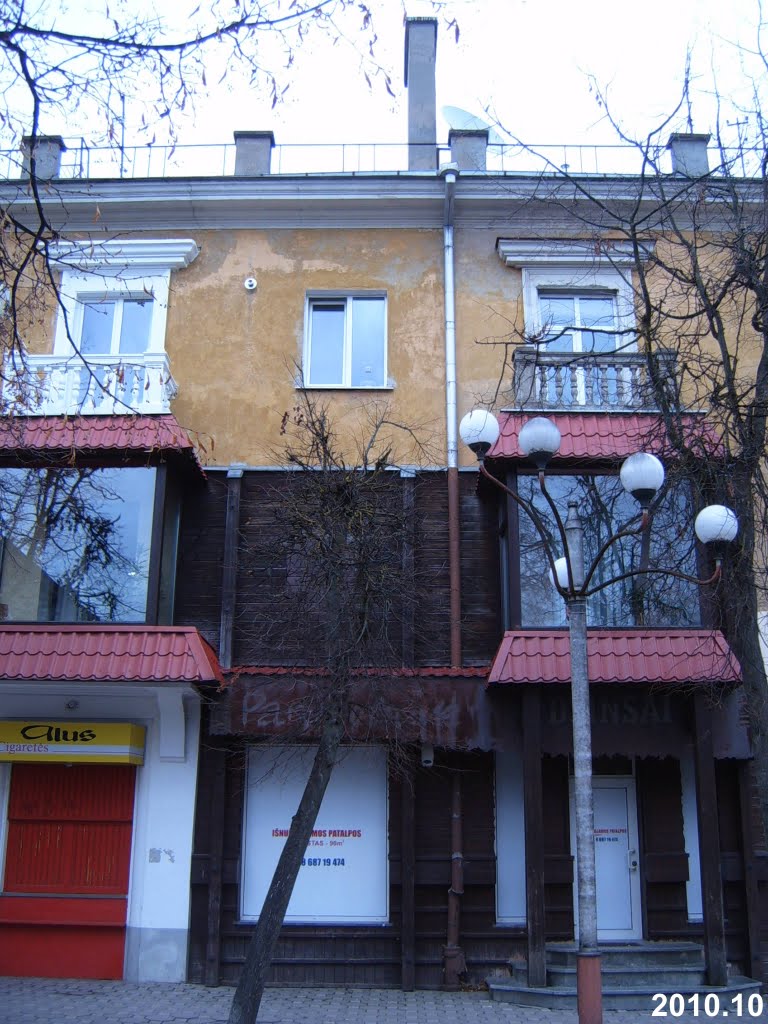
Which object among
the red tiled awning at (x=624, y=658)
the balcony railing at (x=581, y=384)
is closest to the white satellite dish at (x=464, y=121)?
the balcony railing at (x=581, y=384)

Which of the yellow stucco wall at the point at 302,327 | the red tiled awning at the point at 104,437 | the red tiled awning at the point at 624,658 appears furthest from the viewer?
the yellow stucco wall at the point at 302,327

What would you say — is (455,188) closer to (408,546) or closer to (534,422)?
(408,546)

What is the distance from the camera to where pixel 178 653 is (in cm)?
1095

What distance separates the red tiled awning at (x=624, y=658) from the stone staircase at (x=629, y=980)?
118 inches

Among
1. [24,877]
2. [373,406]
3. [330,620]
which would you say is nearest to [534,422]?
[330,620]

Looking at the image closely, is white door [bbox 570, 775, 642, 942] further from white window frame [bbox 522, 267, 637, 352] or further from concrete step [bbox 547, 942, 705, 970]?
white window frame [bbox 522, 267, 637, 352]

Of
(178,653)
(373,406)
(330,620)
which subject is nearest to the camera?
(330,620)

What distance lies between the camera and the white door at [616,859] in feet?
37.2

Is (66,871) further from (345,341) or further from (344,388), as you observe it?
(345,341)

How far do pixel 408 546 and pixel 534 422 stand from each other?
393cm

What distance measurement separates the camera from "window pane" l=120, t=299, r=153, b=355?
1345 centimetres

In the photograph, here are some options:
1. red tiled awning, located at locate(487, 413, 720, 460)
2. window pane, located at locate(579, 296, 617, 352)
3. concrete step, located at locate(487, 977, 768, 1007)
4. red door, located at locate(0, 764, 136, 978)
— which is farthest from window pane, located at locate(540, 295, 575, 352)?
red door, located at locate(0, 764, 136, 978)

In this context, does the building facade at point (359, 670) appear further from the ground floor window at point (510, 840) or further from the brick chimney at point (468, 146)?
the brick chimney at point (468, 146)

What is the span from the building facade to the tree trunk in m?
1.52
